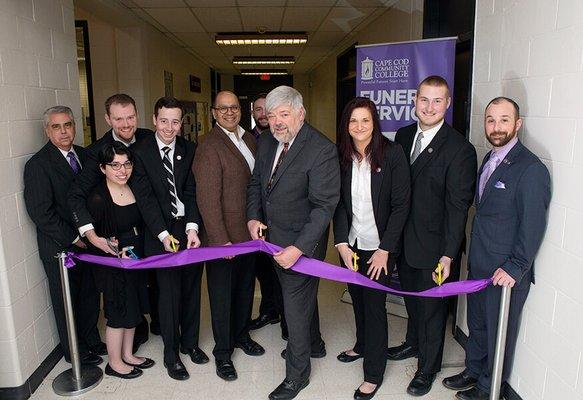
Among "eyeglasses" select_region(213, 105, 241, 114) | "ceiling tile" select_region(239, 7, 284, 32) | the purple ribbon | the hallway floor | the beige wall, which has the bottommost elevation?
the hallway floor

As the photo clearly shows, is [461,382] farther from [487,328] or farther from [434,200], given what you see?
[434,200]

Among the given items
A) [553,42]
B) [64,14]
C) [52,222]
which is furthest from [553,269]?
[64,14]

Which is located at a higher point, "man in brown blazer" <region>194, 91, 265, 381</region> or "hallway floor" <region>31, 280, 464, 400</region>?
"man in brown blazer" <region>194, 91, 265, 381</region>

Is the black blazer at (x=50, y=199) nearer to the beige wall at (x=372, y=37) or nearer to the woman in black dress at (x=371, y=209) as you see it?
the woman in black dress at (x=371, y=209)

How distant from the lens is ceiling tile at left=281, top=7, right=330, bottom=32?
564 cm

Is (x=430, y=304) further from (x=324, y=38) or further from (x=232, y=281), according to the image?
(x=324, y=38)

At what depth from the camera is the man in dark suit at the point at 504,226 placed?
6.96ft

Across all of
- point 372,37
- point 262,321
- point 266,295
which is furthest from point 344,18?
point 262,321

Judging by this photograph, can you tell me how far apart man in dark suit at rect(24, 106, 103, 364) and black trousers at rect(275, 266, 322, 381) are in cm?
126

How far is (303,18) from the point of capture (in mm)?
6164

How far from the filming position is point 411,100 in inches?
142

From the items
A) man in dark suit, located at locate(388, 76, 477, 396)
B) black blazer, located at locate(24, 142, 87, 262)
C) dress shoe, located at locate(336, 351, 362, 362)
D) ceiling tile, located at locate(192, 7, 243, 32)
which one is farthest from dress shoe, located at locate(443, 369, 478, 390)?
ceiling tile, located at locate(192, 7, 243, 32)

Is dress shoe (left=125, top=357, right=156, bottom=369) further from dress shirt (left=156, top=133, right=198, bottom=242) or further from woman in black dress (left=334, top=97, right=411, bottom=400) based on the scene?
Answer: woman in black dress (left=334, top=97, right=411, bottom=400)

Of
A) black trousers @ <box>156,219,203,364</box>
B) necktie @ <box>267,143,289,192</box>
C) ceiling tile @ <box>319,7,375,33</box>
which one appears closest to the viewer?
necktie @ <box>267,143,289,192</box>
